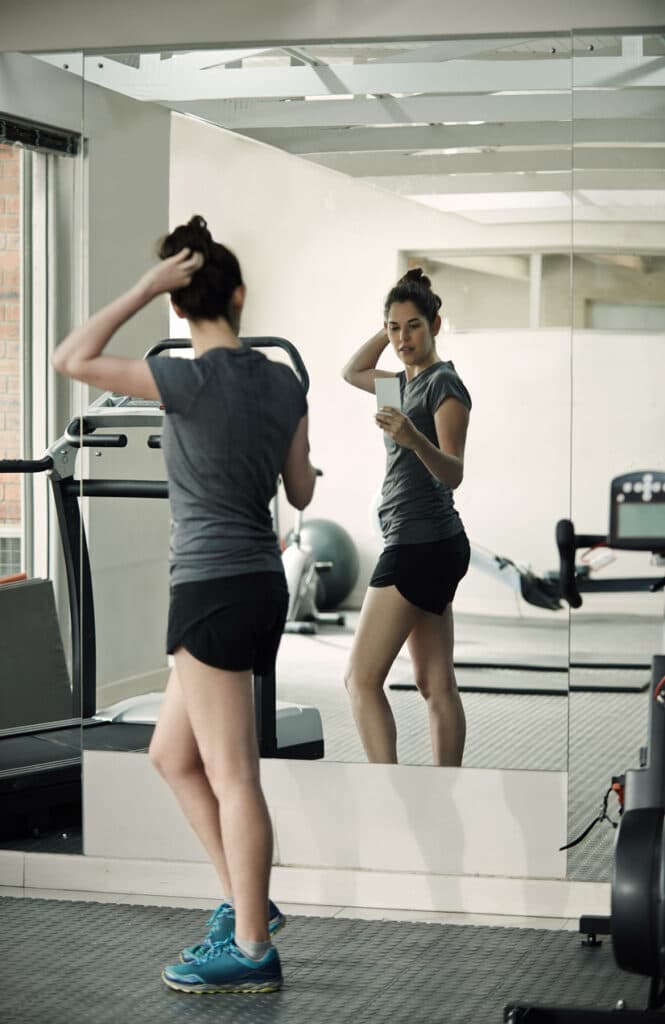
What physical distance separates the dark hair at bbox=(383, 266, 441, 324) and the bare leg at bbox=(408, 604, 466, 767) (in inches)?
30.1

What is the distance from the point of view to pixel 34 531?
579 cm

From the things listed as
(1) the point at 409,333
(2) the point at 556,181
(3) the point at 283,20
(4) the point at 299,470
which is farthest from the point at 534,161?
(4) the point at 299,470

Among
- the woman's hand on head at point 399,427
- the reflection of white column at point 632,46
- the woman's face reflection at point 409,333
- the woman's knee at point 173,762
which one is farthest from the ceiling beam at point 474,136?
the woman's knee at point 173,762

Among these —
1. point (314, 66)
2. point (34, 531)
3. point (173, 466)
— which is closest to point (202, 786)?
point (173, 466)

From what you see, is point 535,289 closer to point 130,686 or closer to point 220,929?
point 130,686

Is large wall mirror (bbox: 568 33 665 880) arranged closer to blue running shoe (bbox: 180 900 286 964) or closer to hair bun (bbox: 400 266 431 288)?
hair bun (bbox: 400 266 431 288)

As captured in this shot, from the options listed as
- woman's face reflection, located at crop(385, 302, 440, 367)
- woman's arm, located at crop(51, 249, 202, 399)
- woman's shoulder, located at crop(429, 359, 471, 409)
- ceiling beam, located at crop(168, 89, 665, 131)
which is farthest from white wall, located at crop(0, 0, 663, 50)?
woman's arm, located at crop(51, 249, 202, 399)

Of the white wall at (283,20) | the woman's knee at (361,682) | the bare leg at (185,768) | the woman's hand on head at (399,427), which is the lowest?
the bare leg at (185,768)

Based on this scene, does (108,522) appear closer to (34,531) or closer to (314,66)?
(314,66)

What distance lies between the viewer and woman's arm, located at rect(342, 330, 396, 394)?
3.55 m

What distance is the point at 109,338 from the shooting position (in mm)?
2818

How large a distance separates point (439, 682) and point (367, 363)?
850 millimetres

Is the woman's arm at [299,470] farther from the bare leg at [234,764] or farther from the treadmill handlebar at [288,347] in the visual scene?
the treadmill handlebar at [288,347]

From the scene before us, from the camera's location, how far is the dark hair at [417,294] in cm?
350
